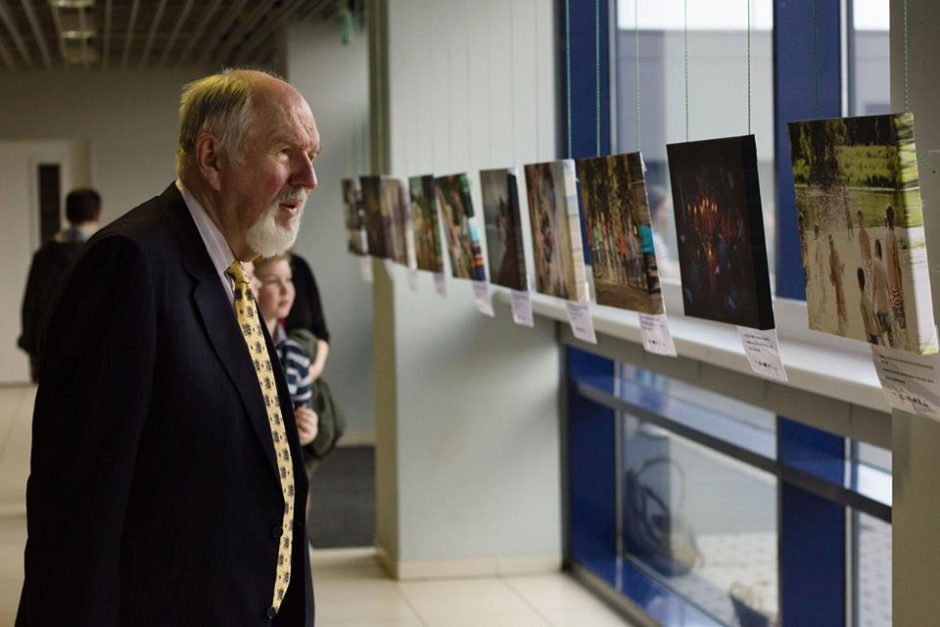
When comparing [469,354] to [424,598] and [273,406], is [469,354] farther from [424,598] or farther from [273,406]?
[273,406]

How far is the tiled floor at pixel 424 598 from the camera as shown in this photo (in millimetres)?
6188

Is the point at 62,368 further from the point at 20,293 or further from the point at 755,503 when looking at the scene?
the point at 20,293

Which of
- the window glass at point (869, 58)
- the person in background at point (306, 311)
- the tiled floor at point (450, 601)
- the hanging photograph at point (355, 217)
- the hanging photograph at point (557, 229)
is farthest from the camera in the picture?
the person in background at point (306, 311)

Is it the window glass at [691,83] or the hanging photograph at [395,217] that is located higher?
the window glass at [691,83]

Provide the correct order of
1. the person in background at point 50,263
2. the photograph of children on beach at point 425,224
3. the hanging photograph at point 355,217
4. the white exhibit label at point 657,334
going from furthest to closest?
the person in background at point 50,263 → the hanging photograph at point 355,217 → the photograph of children on beach at point 425,224 → the white exhibit label at point 657,334

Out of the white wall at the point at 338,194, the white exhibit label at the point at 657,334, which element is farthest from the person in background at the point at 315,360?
the white wall at the point at 338,194

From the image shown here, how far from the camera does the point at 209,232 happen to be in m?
2.55

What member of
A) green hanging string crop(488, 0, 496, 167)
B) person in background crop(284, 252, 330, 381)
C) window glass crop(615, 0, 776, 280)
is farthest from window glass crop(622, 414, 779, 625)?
person in background crop(284, 252, 330, 381)

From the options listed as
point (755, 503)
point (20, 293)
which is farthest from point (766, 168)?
point (20, 293)

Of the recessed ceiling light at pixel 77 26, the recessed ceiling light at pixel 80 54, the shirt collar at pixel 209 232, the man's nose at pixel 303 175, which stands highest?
the recessed ceiling light at pixel 80 54

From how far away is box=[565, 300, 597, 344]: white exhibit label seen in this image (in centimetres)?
413

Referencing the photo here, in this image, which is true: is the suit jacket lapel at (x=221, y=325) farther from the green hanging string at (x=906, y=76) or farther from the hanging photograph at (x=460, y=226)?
the hanging photograph at (x=460, y=226)

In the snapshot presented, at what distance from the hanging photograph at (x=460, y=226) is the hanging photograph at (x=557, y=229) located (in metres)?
0.80

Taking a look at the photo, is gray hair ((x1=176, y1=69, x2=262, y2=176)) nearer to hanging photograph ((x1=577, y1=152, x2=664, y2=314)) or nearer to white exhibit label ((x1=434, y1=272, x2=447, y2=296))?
hanging photograph ((x1=577, y1=152, x2=664, y2=314))
